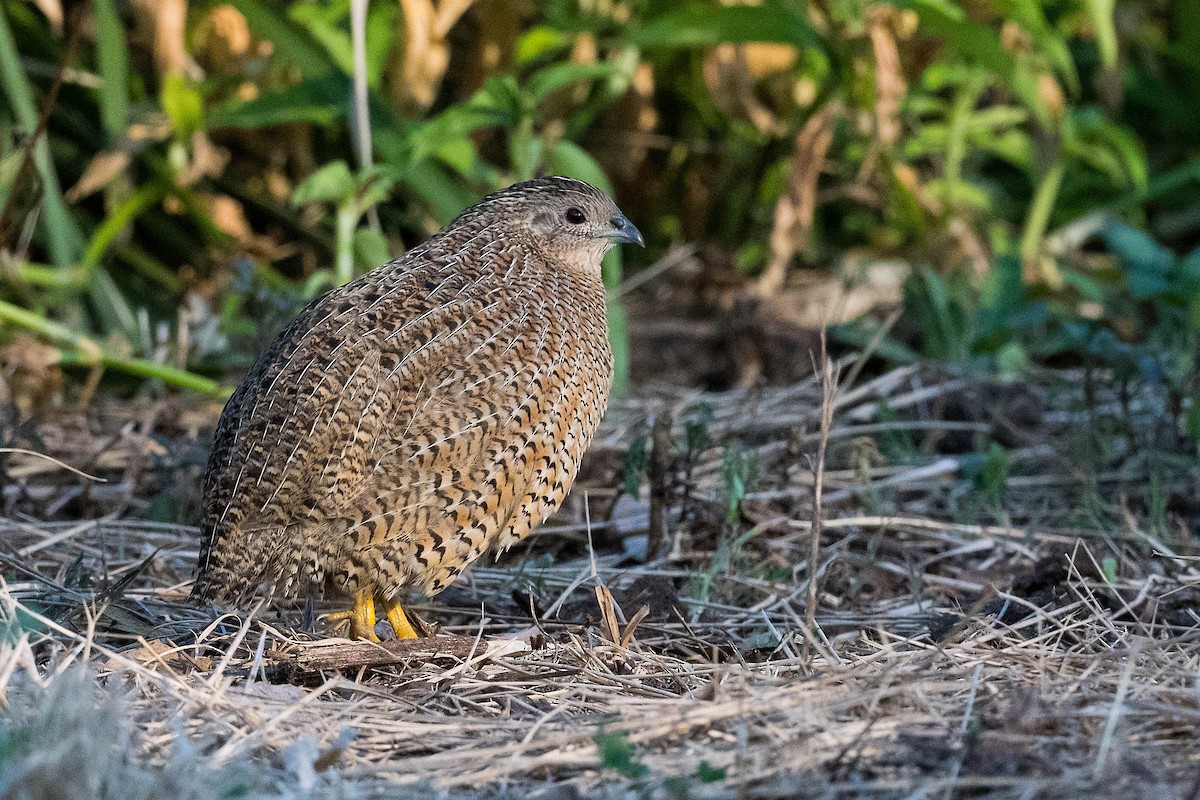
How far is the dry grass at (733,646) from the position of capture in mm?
2787

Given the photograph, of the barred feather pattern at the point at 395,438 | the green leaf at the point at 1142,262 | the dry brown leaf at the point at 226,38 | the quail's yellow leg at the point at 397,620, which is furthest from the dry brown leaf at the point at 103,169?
the green leaf at the point at 1142,262

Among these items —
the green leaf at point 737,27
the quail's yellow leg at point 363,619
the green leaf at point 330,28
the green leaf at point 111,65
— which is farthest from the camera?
the green leaf at point 111,65

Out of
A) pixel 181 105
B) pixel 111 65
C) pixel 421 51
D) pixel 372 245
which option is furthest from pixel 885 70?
pixel 111 65

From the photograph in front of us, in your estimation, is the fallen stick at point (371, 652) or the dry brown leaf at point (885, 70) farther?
the dry brown leaf at point (885, 70)

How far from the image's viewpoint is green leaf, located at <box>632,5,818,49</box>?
6.21 metres

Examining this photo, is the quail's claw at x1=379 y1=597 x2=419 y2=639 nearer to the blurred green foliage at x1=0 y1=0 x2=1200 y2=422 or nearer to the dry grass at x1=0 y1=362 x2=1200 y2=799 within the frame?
the dry grass at x1=0 y1=362 x2=1200 y2=799

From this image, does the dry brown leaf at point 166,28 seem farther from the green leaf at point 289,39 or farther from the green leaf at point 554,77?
the green leaf at point 554,77

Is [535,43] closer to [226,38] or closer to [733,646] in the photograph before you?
[226,38]

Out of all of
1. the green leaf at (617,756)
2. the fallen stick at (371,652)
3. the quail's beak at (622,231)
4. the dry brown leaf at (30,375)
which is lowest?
the fallen stick at (371,652)

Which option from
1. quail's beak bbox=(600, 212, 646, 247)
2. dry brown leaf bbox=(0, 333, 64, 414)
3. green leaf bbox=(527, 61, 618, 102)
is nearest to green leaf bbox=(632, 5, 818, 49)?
green leaf bbox=(527, 61, 618, 102)

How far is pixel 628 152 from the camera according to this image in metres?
7.80

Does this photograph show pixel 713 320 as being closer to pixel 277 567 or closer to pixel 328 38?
pixel 328 38

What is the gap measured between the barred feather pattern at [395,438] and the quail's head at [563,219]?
0.38m

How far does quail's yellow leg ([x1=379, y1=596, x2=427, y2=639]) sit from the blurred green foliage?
5.26 ft
